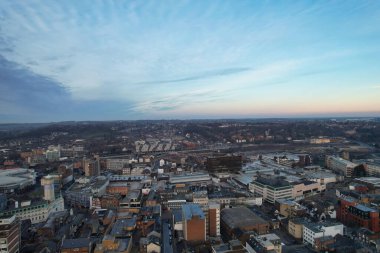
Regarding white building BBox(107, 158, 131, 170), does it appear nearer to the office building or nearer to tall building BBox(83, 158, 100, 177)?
tall building BBox(83, 158, 100, 177)

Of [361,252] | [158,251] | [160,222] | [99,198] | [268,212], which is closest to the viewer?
[361,252]

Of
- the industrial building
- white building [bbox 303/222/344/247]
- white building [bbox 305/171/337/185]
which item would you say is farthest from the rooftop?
the industrial building

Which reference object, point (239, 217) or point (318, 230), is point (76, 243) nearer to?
point (239, 217)

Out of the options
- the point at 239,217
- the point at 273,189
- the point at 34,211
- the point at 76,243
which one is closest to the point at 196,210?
the point at 239,217

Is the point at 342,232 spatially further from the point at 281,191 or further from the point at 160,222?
the point at 160,222

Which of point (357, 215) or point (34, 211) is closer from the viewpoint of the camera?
point (357, 215)

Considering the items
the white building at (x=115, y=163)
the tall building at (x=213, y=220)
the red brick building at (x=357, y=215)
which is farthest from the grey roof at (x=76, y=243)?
the white building at (x=115, y=163)

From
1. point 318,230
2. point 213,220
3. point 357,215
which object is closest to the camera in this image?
point 318,230

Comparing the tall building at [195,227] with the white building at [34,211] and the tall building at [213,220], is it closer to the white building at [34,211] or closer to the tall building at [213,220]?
the tall building at [213,220]

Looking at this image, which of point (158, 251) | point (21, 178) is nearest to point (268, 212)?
point (158, 251)
